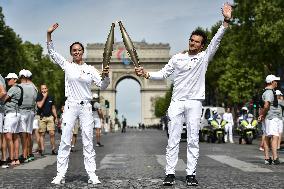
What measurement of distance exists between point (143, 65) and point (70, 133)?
119m

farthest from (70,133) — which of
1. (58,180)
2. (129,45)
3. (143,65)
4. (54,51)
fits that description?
(143,65)

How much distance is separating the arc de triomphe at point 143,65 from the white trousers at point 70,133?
115 m

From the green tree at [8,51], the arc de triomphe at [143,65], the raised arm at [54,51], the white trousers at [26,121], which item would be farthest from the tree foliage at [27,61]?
the raised arm at [54,51]

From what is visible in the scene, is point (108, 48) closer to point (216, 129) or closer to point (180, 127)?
point (180, 127)

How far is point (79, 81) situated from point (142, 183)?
1.58 m

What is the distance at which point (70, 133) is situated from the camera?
8.53 m

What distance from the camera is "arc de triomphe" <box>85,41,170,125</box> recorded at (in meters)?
126

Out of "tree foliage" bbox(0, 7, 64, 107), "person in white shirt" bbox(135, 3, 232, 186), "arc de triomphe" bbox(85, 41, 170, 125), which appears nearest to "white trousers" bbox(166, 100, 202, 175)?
"person in white shirt" bbox(135, 3, 232, 186)

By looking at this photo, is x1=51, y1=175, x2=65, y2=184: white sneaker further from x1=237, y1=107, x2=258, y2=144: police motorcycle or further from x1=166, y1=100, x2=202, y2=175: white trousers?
x1=237, y1=107, x2=258, y2=144: police motorcycle

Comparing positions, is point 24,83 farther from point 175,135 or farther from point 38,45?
point 38,45

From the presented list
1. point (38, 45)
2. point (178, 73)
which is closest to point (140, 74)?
point (178, 73)

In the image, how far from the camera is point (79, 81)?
8562mm

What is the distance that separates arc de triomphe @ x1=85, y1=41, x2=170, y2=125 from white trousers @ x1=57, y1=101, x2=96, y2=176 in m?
115

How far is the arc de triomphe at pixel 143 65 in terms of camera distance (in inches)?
4968
